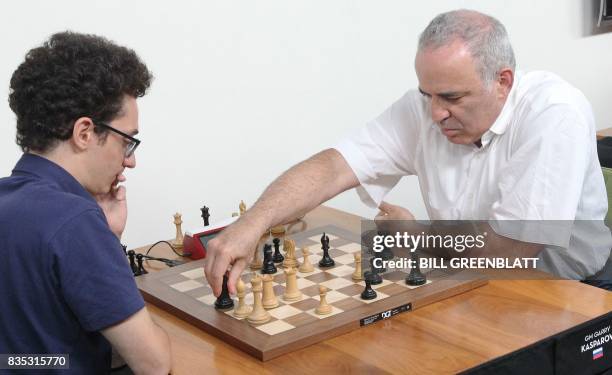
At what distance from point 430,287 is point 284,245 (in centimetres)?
48

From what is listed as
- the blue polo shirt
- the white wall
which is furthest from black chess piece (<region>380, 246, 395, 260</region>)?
the white wall

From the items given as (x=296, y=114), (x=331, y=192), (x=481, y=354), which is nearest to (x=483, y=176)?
(x=331, y=192)

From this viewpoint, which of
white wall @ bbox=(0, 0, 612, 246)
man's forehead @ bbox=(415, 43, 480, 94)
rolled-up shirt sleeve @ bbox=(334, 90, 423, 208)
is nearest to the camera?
man's forehead @ bbox=(415, 43, 480, 94)

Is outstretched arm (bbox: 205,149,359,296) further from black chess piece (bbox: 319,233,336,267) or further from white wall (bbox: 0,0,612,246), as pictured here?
white wall (bbox: 0,0,612,246)

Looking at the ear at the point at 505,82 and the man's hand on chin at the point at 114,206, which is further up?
the ear at the point at 505,82

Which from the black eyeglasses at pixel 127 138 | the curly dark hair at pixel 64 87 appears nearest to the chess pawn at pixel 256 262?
the black eyeglasses at pixel 127 138

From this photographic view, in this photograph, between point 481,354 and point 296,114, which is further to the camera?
point 296,114

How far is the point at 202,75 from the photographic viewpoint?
300 cm

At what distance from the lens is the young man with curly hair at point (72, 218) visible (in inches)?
57.0

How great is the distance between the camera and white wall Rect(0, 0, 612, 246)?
2.75 meters

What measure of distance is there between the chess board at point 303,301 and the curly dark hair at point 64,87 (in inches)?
19.3

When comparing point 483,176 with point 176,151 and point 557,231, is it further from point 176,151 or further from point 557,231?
point 176,151

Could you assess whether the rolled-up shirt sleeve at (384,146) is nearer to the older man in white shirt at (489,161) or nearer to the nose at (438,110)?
the older man in white shirt at (489,161)

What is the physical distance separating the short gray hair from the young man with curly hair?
0.87m
